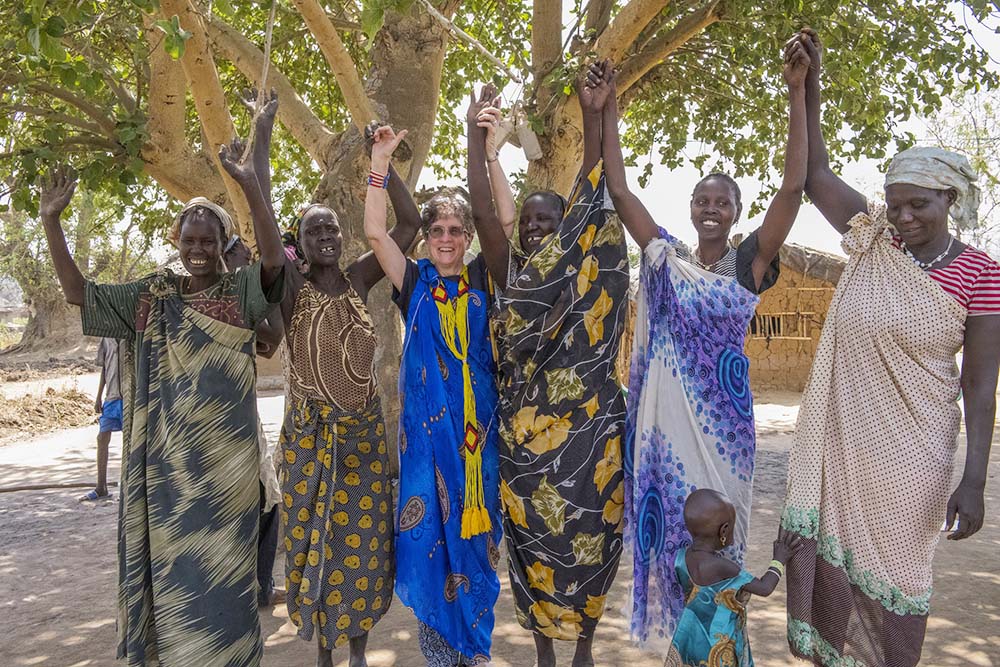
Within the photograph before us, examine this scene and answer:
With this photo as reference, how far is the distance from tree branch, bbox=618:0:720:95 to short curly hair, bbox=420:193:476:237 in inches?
141

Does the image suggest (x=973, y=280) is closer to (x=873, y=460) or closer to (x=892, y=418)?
(x=892, y=418)

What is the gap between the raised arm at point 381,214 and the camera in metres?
3.13

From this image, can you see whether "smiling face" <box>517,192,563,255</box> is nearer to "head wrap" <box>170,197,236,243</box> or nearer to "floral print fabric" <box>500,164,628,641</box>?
"floral print fabric" <box>500,164,628,641</box>

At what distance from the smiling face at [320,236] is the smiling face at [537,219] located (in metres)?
0.74

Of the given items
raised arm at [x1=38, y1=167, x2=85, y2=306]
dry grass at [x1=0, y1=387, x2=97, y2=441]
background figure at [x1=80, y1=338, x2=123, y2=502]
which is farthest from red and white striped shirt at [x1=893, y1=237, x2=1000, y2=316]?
dry grass at [x1=0, y1=387, x2=97, y2=441]

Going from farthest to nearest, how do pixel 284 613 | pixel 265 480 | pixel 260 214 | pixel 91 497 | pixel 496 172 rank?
pixel 91 497, pixel 284 613, pixel 265 480, pixel 496 172, pixel 260 214

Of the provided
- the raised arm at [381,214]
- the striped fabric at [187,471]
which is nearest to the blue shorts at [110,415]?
the striped fabric at [187,471]

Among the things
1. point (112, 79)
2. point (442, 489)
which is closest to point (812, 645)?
point (442, 489)

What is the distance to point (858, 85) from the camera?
5.85 meters

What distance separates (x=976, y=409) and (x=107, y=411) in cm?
605

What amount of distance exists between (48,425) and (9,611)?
7965 millimetres

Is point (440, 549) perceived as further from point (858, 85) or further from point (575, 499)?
Answer: point (858, 85)

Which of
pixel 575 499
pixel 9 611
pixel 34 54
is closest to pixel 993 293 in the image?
pixel 575 499

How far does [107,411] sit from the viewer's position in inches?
253
